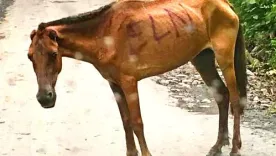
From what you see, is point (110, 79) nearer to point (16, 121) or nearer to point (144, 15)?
point (144, 15)

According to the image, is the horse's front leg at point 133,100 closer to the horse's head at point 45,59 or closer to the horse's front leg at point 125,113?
the horse's front leg at point 125,113

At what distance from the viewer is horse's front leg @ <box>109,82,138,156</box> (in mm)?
5848

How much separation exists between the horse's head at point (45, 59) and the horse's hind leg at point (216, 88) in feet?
5.78

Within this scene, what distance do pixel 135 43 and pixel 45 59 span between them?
2.75 ft

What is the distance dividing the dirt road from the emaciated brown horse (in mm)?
683

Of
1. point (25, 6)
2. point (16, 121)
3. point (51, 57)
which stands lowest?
point (25, 6)

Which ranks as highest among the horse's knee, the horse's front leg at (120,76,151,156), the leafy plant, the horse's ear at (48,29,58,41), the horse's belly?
the horse's ear at (48,29,58,41)

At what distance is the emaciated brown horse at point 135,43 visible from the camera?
17.6 feet

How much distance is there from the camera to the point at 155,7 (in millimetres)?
5973

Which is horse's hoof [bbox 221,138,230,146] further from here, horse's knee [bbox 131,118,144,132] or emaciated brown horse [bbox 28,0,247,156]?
horse's knee [bbox 131,118,144,132]

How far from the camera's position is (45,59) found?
5277mm

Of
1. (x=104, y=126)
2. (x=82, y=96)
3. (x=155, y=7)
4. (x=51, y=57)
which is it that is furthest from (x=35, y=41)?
(x=82, y=96)

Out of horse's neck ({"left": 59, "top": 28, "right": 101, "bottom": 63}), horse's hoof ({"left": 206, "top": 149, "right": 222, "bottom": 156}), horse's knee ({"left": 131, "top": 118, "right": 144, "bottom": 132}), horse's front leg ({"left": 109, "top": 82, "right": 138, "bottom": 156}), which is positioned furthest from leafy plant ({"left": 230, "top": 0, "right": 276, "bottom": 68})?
horse's neck ({"left": 59, "top": 28, "right": 101, "bottom": 63})

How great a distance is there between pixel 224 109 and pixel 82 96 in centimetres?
280
